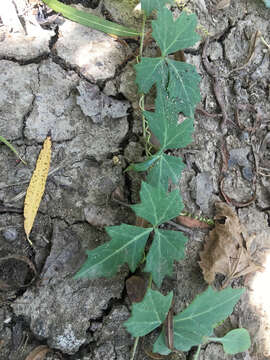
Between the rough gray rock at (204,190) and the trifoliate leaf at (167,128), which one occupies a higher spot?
the trifoliate leaf at (167,128)

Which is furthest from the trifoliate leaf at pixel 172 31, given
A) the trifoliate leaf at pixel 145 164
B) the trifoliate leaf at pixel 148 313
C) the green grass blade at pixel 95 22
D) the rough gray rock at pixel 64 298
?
the trifoliate leaf at pixel 148 313

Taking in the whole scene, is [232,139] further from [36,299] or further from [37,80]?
[36,299]

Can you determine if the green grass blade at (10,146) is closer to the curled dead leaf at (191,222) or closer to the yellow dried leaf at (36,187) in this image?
the yellow dried leaf at (36,187)

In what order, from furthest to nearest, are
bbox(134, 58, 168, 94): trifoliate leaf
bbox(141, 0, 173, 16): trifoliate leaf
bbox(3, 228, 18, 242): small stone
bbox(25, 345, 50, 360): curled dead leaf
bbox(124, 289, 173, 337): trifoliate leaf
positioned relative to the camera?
bbox(141, 0, 173, 16): trifoliate leaf → bbox(134, 58, 168, 94): trifoliate leaf → bbox(3, 228, 18, 242): small stone → bbox(25, 345, 50, 360): curled dead leaf → bbox(124, 289, 173, 337): trifoliate leaf

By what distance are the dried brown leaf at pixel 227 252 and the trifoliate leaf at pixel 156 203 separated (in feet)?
1.14

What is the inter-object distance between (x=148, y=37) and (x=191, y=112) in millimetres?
545

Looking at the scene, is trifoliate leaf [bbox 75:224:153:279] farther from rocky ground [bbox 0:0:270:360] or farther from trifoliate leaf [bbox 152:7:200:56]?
trifoliate leaf [bbox 152:7:200:56]

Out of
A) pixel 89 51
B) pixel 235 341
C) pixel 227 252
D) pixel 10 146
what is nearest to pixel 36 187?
pixel 10 146

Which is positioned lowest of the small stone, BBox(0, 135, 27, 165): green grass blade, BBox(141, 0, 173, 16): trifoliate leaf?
the small stone

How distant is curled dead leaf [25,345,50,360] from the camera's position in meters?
1.53

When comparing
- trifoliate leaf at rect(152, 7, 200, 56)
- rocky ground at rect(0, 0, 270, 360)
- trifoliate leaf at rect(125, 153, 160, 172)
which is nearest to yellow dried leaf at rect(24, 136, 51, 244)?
rocky ground at rect(0, 0, 270, 360)

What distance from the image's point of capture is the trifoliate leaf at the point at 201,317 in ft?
4.95

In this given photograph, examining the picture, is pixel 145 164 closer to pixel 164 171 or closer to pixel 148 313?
pixel 164 171

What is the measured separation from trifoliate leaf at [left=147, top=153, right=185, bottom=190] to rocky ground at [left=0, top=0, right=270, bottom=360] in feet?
0.50
